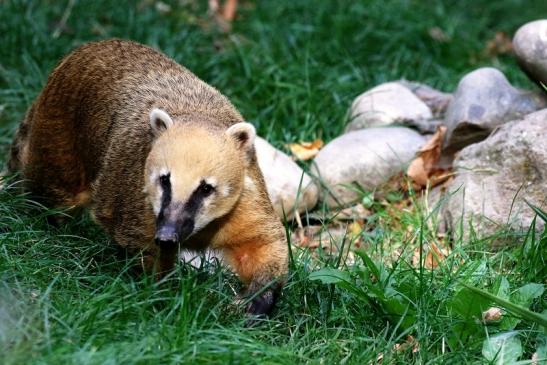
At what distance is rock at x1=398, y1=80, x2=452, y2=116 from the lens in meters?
7.79

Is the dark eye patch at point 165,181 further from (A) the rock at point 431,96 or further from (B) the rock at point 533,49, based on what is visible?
(A) the rock at point 431,96

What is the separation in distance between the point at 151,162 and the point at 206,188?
1.16ft

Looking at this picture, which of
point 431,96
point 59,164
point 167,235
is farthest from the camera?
point 431,96

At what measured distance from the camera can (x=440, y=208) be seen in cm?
656

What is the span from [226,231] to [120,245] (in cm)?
65

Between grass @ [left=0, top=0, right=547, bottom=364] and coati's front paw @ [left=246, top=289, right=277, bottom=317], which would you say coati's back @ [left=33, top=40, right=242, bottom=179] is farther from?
coati's front paw @ [left=246, top=289, right=277, bottom=317]

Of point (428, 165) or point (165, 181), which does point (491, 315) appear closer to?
point (165, 181)

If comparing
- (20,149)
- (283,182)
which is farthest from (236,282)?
(20,149)

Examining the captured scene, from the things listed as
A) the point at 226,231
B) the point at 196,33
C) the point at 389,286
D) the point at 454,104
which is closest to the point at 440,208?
the point at 454,104

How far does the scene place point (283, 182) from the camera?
21.9ft

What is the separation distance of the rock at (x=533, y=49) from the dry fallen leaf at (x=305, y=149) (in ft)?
5.51

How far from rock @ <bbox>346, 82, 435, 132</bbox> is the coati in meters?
2.19

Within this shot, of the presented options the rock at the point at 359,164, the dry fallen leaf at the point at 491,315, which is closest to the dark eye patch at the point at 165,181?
the dry fallen leaf at the point at 491,315

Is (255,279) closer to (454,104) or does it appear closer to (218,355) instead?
(218,355)
